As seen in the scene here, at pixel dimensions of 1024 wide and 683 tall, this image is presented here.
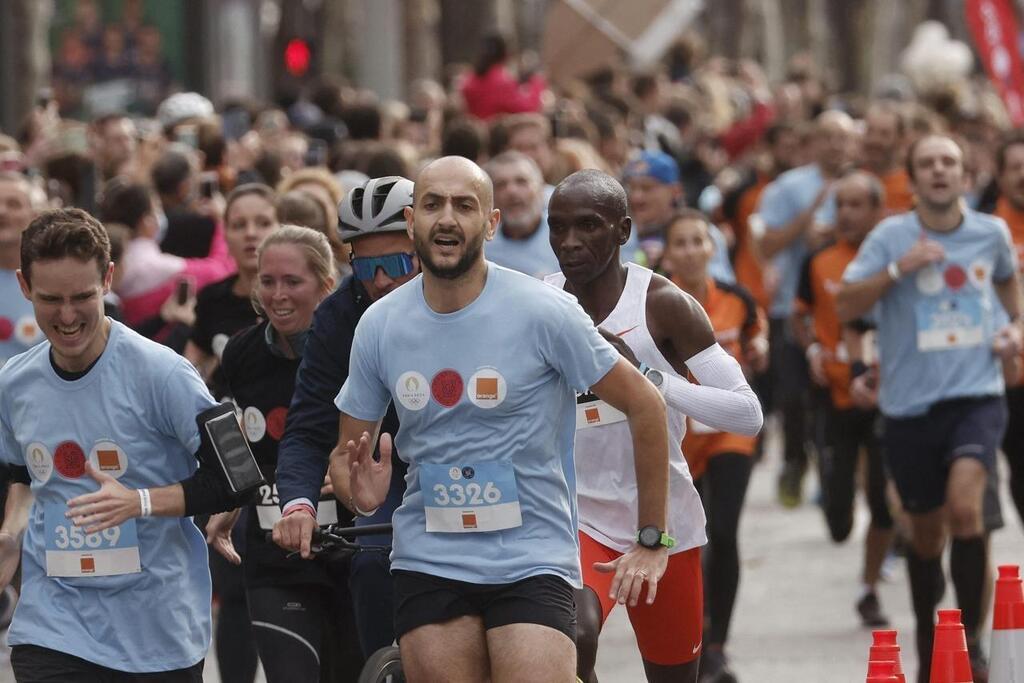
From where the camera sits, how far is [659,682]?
7422 millimetres

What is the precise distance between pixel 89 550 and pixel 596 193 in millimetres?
1854

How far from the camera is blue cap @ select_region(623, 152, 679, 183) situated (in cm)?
1086

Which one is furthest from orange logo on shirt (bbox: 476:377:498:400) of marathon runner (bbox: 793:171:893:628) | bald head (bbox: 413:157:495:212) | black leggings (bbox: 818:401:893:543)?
black leggings (bbox: 818:401:893:543)

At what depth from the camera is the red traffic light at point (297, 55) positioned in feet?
82.0

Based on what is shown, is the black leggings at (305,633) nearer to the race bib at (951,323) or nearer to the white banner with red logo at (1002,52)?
the race bib at (951,323)

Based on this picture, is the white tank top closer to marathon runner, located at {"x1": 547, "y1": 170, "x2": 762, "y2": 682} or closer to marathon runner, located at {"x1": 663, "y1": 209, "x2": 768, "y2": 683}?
marathon runner, located at {"x1": 547, "y1": 170, "x2": 762, "y2": 682}

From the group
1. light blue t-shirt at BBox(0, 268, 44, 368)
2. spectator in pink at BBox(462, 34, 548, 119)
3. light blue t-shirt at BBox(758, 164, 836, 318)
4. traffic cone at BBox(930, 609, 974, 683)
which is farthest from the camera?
spectator in pink at BBox(462, 34, 548, 119)

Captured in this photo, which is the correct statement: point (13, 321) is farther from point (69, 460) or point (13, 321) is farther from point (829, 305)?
point (829, 305)

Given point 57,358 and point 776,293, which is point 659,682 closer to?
point 57,358

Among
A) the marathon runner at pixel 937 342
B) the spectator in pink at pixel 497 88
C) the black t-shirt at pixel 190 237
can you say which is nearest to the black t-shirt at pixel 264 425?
the marathon runner at pixel 937 342

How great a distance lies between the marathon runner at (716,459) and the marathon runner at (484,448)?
3342 millimetres

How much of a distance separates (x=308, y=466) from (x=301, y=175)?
3375 millimetres

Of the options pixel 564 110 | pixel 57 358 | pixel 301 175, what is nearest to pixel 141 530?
pixel 57 358

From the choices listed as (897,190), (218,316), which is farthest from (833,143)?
(218,316)
